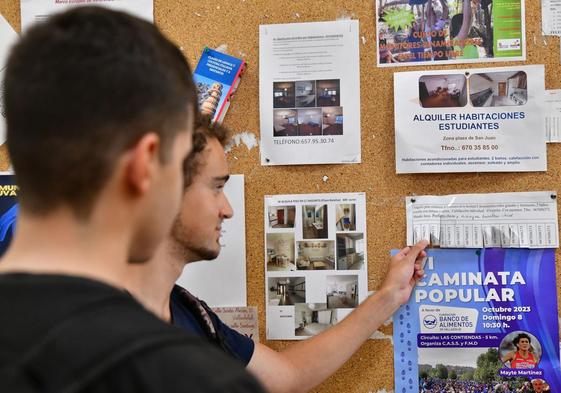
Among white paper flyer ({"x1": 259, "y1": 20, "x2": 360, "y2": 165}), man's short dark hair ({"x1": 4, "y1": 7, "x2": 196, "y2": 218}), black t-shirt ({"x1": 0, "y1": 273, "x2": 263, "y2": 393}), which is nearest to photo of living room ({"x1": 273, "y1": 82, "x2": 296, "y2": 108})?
white paper flyer ({"x1": 259, "y1": 20, "x2": 360, "y2": 165})

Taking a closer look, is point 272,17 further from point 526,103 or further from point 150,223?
point 150,223

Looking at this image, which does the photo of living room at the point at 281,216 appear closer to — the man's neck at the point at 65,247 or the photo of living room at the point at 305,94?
the photo of living room at the point at 305,94

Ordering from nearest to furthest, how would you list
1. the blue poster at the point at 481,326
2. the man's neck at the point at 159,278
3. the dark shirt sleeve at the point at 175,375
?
1. the dark shirt sleeve at the point at 175,375
2. the man's neck at the point at 159,278
3. the blue poster at the point at 481,326

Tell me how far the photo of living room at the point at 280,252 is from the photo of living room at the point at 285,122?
7.8 inches

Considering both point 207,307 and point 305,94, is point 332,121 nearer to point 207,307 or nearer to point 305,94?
point 305,94

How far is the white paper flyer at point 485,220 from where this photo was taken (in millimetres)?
1174

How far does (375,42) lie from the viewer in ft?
4.01

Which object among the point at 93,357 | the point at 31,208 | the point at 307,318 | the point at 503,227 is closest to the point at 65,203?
the point at 31,208

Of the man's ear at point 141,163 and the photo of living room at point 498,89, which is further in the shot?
the photo of living room at point 498,89

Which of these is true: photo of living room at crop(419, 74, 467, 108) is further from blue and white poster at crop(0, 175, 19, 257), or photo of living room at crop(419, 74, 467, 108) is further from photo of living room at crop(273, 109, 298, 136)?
blue and white poster at crop(0, 175, 19, 257)

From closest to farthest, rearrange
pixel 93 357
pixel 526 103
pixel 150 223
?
pixel 93 357 → pixel 150 223 → pixel 526 103

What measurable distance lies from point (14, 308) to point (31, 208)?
0.32 ft

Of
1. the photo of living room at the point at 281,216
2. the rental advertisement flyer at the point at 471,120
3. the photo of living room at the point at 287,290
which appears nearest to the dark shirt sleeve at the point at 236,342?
the photo of living room at the point at 287,290

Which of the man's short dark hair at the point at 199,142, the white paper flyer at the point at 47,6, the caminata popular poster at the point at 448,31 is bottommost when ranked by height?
the man's short dark hair at the point at 199,142
